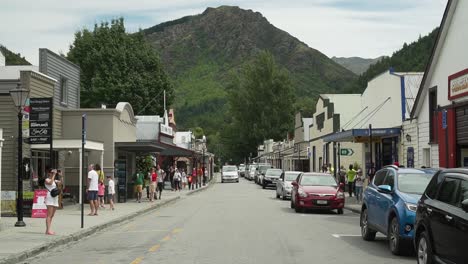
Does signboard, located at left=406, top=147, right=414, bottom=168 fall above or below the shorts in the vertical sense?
above

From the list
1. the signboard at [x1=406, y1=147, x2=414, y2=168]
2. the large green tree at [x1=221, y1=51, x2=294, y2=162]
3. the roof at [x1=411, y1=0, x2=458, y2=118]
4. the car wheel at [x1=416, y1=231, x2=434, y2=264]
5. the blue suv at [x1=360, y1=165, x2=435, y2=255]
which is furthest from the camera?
the large green tree at [x1=221, y1=51, x2=294, y2=162]

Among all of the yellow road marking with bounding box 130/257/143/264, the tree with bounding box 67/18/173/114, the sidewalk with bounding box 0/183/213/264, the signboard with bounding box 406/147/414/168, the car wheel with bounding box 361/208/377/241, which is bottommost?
the sidewalk with bounding box 0/183/213/264

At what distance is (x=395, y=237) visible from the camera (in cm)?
1218

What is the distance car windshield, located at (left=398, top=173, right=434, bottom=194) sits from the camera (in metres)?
13.0

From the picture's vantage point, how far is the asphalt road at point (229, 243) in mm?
11758

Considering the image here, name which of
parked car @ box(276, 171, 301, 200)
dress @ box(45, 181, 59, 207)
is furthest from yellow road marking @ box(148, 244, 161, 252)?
parked car @ box(276, 171, 301, 200)

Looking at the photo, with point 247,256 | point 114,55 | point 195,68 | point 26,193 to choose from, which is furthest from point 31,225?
point 195,68

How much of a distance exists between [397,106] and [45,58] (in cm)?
1715

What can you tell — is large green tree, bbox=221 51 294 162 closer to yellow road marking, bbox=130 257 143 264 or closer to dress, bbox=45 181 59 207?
dress, bbox=45 181 59 207

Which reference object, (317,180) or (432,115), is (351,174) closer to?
(432,115)

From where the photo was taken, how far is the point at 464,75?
22.1 metres

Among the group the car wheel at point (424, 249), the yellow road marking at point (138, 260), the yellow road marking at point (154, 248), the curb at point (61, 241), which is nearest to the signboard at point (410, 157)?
the curb at point (61, 241)

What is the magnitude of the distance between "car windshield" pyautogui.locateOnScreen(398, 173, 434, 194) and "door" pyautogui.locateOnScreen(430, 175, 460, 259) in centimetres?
344

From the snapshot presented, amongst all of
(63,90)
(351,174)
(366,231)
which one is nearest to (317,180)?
(351,174)
